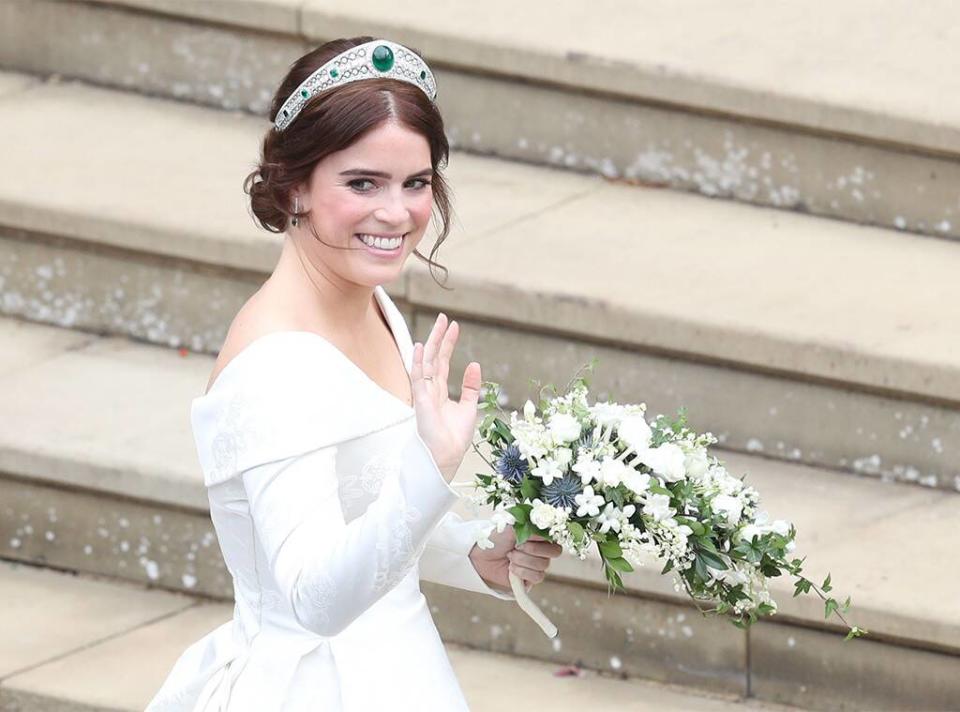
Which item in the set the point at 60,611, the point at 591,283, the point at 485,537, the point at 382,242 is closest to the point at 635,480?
the point at 485,537

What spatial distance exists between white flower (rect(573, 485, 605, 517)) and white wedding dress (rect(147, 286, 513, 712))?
0.20 m

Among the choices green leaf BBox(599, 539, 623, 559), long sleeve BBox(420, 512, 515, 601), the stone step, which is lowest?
long sleeve BBox(420, 512, 515, 601)

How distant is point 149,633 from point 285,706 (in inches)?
67.1

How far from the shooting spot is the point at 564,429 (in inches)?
110

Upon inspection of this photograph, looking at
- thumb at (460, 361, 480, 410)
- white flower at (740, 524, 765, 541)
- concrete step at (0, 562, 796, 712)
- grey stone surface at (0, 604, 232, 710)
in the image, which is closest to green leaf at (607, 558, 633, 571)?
white flower at (740, 524, 765, 541)

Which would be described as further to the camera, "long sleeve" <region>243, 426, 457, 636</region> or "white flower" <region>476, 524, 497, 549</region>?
"white flower" <region>476, 524, 497, 549</region>

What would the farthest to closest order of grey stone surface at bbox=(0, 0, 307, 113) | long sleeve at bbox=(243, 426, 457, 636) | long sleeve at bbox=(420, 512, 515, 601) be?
grey stone surface at bbox=(0, 0, 307, 113)
long sleeve at bbox=(420, 512, 515, 601)
long sleeve at bbox=(243, 426, 457, 636)

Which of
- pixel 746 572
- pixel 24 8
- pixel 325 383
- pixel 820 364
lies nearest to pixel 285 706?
pixel 325 383

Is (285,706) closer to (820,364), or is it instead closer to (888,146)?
(820,364)

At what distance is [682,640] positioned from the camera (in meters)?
4.41

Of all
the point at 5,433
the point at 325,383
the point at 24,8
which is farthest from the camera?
the point at 24,8

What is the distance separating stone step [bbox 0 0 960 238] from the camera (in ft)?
17.1

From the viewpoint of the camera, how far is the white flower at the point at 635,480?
9.11 feet

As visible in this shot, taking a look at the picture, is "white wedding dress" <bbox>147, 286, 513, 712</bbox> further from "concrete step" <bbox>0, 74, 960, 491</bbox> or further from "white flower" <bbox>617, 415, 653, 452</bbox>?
"concrete step" <bbox>0, 74, 960, 491</bbox>
